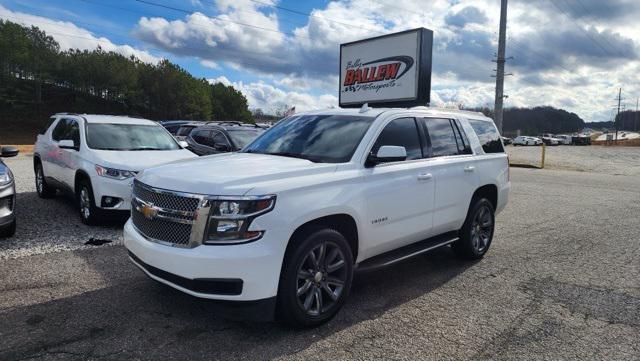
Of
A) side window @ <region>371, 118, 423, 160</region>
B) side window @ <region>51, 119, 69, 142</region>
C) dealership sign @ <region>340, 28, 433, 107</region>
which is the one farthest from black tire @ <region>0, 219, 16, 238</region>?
dealership sign @ <region>340, 28, 433, 107</region>

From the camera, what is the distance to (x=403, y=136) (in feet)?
15.9

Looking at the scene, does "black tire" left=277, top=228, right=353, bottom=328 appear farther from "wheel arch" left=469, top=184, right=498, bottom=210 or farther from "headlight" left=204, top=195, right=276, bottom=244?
"wheel arch" left=469, top=184, right=498, bottom=210

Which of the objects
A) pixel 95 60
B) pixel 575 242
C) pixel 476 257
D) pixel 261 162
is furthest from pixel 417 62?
pixel 95 60

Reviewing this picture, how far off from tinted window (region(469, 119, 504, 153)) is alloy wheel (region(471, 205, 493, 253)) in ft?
2.73

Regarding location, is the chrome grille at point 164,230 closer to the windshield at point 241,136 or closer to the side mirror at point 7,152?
the side mirror at point 7,152

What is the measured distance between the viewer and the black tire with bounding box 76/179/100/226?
687 cm

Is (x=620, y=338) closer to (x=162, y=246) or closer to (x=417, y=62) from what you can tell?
(x=162, y=246)

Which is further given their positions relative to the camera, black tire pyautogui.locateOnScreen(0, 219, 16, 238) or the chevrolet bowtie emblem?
black tire pyautogui.locateOnScreen(0, 219, 16, 238)

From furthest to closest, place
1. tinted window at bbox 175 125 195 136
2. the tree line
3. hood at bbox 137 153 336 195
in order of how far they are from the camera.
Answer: the tree line, tinted window at bbox 175 125 195 136, hood at bbox 137 153 336 195

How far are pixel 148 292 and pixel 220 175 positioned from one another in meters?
1.69

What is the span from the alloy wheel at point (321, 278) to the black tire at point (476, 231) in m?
2.34

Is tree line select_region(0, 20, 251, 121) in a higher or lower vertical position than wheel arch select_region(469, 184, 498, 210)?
higher

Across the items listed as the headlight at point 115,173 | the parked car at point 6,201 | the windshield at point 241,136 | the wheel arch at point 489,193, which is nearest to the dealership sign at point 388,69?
the windshield at point 241,136

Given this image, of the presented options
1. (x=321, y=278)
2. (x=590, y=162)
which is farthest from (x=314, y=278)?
(x=590, y=162)
